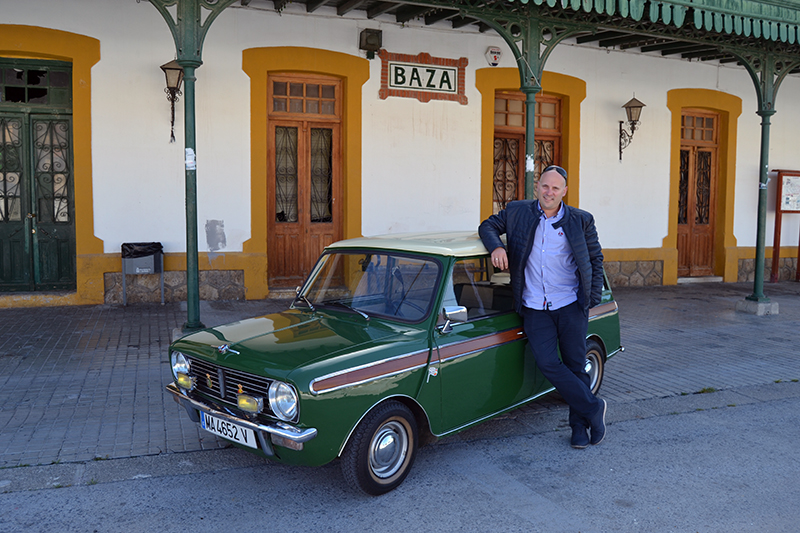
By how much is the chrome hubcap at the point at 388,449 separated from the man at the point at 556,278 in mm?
1181

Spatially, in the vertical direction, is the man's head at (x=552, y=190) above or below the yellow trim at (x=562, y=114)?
below

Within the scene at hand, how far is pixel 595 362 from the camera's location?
5.58 metres

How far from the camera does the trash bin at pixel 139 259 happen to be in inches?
378

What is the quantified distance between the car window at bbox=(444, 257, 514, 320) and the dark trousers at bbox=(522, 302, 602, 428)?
0.60ft

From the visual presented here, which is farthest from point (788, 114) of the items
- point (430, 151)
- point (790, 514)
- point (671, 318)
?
point (790, 514)

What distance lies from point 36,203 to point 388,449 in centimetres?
814

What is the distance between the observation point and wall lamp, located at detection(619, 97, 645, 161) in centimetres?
1262

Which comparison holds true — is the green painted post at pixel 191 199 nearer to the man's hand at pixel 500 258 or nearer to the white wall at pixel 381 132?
the white wall at pixel 381 132

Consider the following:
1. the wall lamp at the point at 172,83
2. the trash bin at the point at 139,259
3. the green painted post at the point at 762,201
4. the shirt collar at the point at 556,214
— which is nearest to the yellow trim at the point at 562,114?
the green painted post at the point at 762,201

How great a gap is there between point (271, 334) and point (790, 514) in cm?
312

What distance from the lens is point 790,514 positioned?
3.76 metres

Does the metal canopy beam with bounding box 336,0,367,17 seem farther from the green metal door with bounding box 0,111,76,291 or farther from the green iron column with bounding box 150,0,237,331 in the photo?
the green metal door with bounding box 0,111,76,291

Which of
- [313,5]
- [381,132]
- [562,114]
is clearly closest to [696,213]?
[562,114]

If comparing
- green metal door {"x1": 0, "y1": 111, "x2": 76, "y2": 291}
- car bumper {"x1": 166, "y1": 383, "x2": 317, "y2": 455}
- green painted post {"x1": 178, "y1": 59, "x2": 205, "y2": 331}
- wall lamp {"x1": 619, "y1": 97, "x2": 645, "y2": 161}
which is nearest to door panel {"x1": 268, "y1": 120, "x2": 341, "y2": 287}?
green metal door {"x1": 0, "y1": 111, "x2": 76, "y2": 291}
